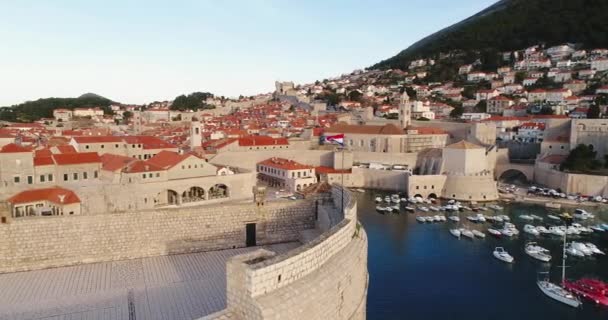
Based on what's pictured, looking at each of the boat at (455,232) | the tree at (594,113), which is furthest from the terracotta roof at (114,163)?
the tree at (594,113)

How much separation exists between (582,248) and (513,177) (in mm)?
12877

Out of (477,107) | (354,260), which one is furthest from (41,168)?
(477,107)

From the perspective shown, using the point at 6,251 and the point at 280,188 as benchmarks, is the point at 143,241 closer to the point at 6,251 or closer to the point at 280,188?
the point at 6,251

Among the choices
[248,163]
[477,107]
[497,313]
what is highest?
[477,107]

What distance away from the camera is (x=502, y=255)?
14.3m

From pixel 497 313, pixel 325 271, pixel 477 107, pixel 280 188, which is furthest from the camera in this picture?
pixel 477 107

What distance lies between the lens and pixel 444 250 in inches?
607

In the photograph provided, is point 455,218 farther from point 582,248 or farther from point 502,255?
point 582,248

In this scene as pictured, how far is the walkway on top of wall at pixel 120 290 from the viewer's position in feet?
19.8

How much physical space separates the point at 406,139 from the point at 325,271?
2697 centimetres

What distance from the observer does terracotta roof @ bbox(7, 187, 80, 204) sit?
39.9 ft

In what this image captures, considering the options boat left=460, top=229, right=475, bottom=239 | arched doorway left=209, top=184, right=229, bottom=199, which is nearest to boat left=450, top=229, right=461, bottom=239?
boat left=460, top=229, right=475, bottom=239

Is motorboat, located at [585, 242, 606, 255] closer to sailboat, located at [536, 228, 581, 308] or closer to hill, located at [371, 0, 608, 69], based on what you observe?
sailboat, located at [536, 228, 581, 308]

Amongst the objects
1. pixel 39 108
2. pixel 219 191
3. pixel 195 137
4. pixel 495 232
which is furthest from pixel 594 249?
pixel 39 108
